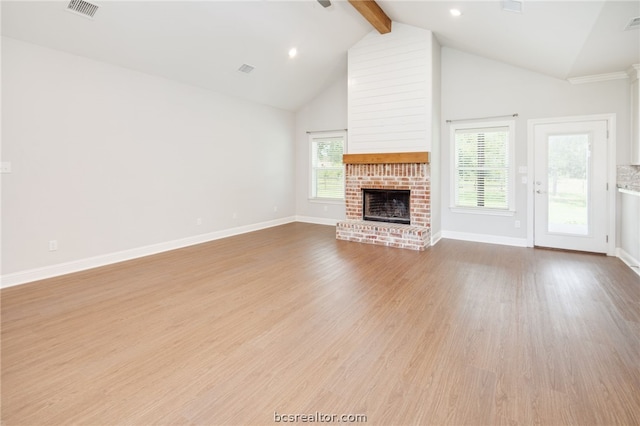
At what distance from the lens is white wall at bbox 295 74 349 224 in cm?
753

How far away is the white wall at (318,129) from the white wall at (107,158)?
168cm

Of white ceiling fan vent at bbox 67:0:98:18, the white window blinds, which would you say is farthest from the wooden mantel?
white ceiling fan vent at bbox 67:0:98:18

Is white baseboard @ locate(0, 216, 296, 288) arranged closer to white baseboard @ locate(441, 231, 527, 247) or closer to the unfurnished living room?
the unfurnished living room

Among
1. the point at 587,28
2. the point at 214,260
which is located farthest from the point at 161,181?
the point at 587,28

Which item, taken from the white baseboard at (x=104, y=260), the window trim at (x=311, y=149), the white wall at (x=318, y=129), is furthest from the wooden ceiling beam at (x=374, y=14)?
the white baseboard at (x=104, y=260)

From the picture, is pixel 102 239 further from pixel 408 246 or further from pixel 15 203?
pixel 408 246

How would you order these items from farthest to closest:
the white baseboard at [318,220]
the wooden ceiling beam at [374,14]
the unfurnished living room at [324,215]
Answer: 1. the white baseboard at [318,220]
2. the wooden ceiling beam at [374,14]
3. the unfurnished living room at [324,215]

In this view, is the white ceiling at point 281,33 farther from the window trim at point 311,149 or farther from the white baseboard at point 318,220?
the white baseboard at point 318,220

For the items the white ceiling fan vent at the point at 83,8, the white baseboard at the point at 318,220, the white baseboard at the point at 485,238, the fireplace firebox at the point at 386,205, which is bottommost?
the white baseboard at the point at 485,238

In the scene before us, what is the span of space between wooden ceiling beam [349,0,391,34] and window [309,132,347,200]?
2512 millimetres

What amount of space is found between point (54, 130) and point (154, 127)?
133 cm

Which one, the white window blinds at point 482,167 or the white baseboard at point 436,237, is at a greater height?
the white window blinds at point 482,167

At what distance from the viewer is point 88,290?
3572 mm

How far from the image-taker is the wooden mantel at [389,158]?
17.8ft
